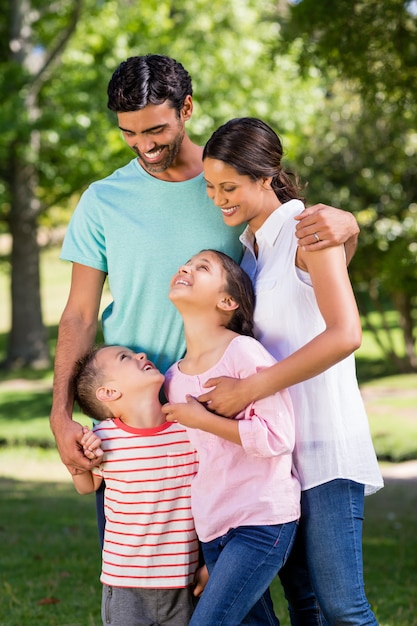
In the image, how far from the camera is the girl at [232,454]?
2.60 m

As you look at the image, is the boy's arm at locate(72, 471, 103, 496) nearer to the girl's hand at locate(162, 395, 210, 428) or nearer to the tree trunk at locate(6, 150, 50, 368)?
the girl's hand at locate(162, 395, 210, 428)

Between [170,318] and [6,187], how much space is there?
52.7ft

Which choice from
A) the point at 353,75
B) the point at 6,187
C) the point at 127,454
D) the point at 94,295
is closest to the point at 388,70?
the point at 353,75

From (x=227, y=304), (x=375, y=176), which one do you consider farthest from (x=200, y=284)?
(x=375, y=176)

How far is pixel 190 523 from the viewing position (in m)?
2.98

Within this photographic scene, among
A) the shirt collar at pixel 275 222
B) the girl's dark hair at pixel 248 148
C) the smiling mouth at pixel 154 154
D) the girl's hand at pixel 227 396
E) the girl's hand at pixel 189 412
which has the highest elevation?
the girl's dark hair at pixel 248 148

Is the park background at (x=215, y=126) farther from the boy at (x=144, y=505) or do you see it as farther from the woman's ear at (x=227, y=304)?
the woman's ear at (x=227, y=304)

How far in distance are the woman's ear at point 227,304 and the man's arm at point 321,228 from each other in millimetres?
299

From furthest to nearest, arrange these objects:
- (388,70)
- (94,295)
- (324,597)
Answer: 1. (388,70)
2. (94,295)
3. (324,597)

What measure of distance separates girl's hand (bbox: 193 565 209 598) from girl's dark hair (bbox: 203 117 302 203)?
49.6 inches

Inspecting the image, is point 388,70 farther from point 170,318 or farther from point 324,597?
point 324,597

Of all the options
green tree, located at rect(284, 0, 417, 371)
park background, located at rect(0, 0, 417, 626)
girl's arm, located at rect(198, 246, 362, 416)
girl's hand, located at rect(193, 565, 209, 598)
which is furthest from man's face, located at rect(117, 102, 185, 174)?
green tree, located at rect(284, 0, 417, 371)

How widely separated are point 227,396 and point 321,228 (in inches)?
21.3

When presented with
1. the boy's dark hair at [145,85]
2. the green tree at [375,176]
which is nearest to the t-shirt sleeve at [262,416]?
the boy's dark hair at [145,85]
